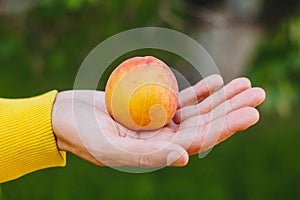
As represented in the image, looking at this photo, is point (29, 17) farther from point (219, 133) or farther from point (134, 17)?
point (219, 133)

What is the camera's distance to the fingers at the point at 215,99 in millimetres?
1631

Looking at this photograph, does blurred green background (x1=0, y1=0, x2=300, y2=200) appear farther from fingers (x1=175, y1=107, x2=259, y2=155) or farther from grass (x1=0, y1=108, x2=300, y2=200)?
fingers (x1=175, y1=107, x2=259, y2=155)

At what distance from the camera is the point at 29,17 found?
3.05 metres

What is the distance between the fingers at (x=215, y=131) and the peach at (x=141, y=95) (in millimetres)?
86

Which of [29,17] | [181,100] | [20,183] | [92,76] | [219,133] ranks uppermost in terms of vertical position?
[29,17]

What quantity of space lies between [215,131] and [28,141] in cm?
39

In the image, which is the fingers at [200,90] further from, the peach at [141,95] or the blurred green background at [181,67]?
the blurred green background at [181,67]

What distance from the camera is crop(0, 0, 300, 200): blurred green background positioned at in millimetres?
2967

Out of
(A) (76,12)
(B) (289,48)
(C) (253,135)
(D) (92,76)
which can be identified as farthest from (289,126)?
(D) (92,76)

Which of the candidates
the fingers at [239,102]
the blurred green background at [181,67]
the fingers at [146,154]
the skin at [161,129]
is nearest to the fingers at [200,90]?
the skin at [161,129]

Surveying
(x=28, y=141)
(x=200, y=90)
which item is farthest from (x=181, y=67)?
(x=28, y=141)

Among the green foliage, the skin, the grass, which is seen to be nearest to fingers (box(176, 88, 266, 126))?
the skin

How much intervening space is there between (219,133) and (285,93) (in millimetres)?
1450

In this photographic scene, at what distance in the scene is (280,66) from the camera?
2928 millimetres
